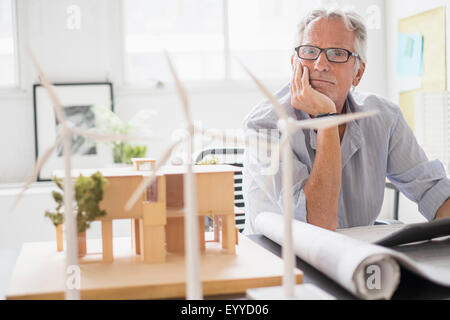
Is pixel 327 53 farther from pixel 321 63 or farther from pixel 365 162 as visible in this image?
pixel 365 162

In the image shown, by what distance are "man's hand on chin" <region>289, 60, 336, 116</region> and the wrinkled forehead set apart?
0.09 metres

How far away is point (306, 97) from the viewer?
4.79 feet

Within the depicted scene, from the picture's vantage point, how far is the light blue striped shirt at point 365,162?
1479 mm

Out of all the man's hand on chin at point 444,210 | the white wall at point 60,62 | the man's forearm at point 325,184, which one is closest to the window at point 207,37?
the white wall at point 60,62

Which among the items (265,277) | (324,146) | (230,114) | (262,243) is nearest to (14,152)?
(230,114)

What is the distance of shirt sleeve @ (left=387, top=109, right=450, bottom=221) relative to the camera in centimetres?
141

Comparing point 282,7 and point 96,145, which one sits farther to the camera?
point 282,7

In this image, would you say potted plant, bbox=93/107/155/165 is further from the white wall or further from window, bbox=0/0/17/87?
window, bbox=0/0/17/87

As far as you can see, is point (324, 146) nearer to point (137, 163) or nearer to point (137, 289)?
point (137, 163)

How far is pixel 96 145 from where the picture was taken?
12.1ft

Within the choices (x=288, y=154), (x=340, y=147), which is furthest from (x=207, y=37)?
(x=288, y=154)
